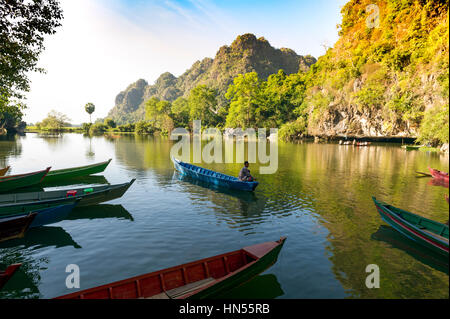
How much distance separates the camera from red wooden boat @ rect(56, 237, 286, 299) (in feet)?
→ 22.4

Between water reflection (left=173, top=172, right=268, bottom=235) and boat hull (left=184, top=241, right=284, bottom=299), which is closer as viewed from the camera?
boat hull (left=184, top=241, right=284, bottom=299)

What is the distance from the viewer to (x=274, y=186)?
22625mm

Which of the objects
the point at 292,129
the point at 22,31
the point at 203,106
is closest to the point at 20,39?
the point at 22,31

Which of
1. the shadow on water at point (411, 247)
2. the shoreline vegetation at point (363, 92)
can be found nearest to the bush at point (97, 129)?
the shoreline vegetation at point (363, 92)

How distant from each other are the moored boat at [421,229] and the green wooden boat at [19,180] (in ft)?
76.0

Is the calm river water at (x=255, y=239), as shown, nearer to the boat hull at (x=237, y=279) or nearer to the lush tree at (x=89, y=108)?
the boat hull at (x=237, y=279)

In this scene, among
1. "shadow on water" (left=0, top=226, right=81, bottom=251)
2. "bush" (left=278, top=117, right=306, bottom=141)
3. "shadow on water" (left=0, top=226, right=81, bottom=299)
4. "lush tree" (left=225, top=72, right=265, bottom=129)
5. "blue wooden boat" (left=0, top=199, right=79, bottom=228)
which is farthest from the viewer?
"lush tree" (left=225, top=72, right=265, bottom=129)

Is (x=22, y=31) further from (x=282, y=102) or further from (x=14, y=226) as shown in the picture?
(x=282, y=102)

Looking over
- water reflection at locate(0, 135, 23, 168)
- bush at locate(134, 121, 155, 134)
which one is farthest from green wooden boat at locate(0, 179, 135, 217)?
bush at locate(134, 121, 155, 134)

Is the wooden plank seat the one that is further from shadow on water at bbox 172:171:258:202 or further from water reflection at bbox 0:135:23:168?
water reflection at bbox 0:135:23:168

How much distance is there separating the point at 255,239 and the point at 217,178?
9.90 meters

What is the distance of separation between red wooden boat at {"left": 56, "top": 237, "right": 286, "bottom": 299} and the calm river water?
0.86 meters

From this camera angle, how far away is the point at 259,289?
8617mm
